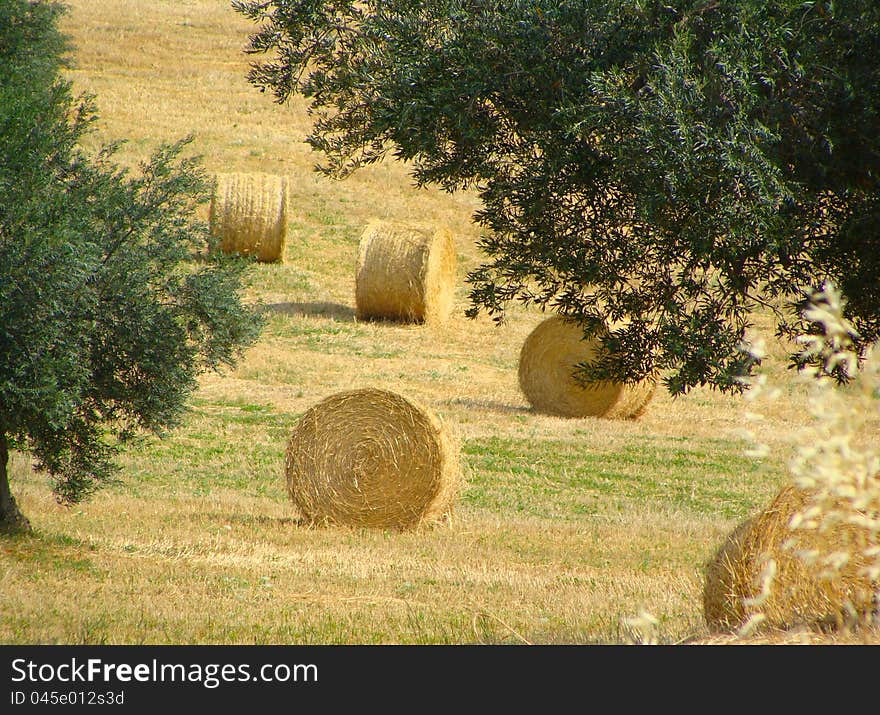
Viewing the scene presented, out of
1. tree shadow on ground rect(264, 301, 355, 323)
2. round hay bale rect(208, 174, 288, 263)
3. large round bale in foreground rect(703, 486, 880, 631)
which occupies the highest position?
round hay bale rect(208, 174, 288, 263)

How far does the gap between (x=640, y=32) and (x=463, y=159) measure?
67.2 inches

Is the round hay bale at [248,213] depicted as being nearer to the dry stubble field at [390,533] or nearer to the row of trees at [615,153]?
the dry stubble field at [390,533]

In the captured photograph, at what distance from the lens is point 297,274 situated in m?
33.2

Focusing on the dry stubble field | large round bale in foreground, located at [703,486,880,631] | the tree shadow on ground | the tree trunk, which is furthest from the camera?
the tree shadow on ground

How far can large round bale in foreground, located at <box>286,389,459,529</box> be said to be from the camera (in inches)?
547

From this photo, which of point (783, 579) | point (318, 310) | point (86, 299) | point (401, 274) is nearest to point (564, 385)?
point (401, 274)

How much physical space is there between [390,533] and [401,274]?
1634cm

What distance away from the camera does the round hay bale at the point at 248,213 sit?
32406mm

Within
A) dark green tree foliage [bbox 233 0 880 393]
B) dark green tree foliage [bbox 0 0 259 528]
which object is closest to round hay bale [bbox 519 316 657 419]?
dark green tree foliage [bbox 0 0 259 528]

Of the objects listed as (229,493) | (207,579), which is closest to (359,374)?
(229,493)

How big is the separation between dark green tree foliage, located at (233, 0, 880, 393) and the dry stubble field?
2614 millimetres

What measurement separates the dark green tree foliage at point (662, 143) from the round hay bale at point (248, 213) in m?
24.4

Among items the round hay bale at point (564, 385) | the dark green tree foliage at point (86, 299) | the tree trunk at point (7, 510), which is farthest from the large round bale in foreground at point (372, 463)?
the round hay bale at point (564, 385)

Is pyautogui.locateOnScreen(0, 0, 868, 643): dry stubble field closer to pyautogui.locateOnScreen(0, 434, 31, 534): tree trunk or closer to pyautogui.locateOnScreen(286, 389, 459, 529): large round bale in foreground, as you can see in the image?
pyautogui.locateOnScreen(0, 434, 31, 534): tree trunk
